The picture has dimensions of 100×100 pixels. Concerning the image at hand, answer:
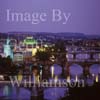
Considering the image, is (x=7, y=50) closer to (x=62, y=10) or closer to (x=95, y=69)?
(x=62, y=10)

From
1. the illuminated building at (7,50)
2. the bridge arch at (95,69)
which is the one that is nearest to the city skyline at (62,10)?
the illuminated building at (7,50)

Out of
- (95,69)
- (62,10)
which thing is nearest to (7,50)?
(62,10)

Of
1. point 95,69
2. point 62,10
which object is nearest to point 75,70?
point 95,69

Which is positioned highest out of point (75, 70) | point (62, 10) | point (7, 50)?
point (62, 10)

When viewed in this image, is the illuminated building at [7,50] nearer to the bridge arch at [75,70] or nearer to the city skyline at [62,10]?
the city skyline at [62,10]

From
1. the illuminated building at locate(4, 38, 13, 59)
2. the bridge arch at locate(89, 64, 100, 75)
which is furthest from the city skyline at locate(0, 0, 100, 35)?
the bridge arch at locate(89, 64, 100, 75)

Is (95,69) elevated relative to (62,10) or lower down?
lower down

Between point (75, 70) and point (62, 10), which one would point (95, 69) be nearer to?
point (75, 70)

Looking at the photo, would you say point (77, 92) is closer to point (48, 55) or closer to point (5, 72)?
point (48, 55)

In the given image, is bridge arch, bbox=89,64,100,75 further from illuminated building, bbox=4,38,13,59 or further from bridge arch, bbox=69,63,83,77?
illuminated building, bbox=4,38,13,59
